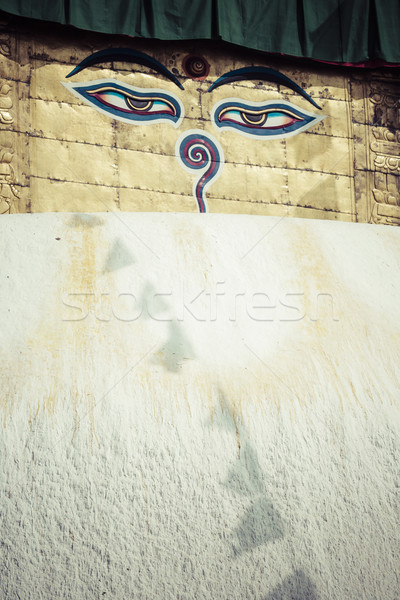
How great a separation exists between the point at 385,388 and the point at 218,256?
102cm

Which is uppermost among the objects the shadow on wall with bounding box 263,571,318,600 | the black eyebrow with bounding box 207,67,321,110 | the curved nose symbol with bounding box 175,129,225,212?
the black eyebrow with bounding box 207,67,321,110

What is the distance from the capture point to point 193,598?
2.05 meters

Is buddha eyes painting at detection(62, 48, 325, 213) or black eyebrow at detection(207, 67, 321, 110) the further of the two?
black eyebrow at detection(207, 67, 321, 110)

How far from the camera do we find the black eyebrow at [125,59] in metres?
4.71

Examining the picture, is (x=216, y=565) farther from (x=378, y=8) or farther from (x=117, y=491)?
(x=378, y=8)

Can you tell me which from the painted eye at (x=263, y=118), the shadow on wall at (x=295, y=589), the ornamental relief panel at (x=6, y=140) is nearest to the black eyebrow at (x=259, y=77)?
the painted eye at (x=263, y=118)

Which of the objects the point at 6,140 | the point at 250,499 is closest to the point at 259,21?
the point at 6,140

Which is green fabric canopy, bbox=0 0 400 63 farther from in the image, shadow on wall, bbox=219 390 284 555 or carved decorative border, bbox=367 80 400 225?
shadow on wall, bbox=219 390 284 555

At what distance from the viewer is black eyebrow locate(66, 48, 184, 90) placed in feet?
15.5

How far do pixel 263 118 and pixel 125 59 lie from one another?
46.4 inches

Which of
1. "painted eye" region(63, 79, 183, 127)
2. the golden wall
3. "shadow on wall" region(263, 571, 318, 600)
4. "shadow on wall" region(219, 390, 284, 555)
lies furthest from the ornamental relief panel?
"shadow on wall" region(263, 571, 318, 600)

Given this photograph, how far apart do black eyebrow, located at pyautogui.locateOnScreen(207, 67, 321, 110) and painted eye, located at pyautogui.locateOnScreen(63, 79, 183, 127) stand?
0.37 meters

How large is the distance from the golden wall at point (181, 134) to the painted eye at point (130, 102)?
4 cm

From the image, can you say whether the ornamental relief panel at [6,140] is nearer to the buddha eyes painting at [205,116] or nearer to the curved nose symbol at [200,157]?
the buddha eyes painting at [205,116]
